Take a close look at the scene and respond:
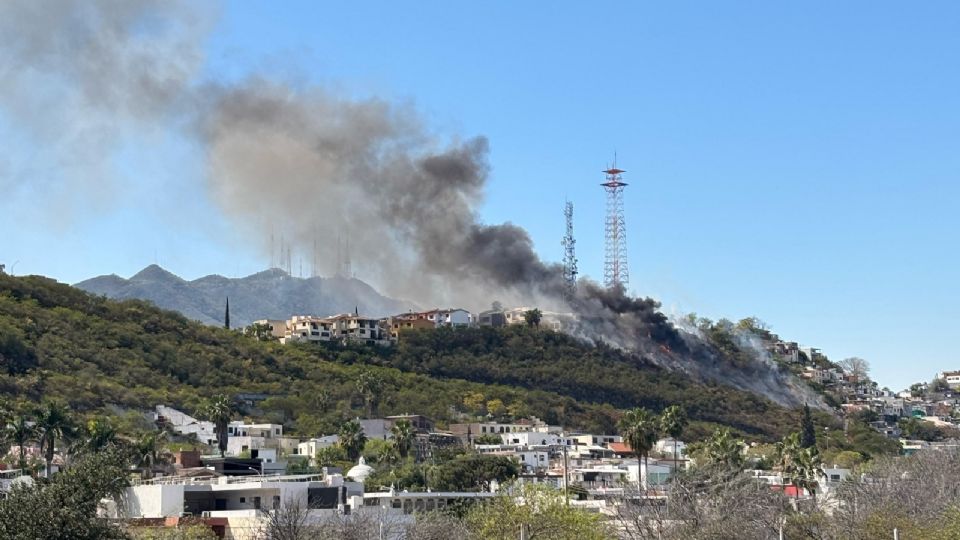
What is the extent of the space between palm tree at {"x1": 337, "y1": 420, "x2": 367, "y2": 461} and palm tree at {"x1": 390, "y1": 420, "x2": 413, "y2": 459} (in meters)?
3.02

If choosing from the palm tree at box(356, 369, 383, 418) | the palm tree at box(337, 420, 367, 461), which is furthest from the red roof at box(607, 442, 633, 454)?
the palm tree at box(337, 420, 367, 461)

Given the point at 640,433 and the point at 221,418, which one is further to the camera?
the point at 221,418

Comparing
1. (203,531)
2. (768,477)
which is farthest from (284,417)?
(203,531)

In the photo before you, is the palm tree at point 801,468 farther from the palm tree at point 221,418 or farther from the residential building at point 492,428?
the residential building at point 492,428

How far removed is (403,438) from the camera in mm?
134500

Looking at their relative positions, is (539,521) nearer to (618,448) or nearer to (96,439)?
(96,439)

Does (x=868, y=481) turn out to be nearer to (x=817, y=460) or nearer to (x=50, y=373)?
(x=817, y=460)

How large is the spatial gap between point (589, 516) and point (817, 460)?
50495mm

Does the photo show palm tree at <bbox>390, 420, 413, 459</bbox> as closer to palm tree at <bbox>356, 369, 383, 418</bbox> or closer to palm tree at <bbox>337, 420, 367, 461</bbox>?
palm tree at <bbox>337, 420, 367, 461</bbox>

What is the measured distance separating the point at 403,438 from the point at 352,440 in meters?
4.18

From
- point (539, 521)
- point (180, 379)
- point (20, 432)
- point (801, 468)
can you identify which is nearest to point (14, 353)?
point (180, 379)

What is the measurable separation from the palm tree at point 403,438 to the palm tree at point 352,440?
3.02m

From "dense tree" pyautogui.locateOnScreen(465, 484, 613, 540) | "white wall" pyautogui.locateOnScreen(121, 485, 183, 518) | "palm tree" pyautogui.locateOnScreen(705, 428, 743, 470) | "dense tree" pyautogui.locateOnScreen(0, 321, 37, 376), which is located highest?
"dense tree" pyautogui.locateOnScreen(0, 321, 37, 376)

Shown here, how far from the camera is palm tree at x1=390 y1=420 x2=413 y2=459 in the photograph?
134m
